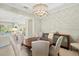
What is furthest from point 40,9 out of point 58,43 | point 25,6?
point 58,43

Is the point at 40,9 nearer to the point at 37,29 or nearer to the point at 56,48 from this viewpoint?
the point at 37,29

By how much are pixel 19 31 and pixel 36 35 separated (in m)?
0.32

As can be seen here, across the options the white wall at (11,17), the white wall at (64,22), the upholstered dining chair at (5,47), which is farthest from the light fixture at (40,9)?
the upholstered dining chair at (5,47)

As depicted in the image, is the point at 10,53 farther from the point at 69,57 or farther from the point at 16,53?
the point at 69,57

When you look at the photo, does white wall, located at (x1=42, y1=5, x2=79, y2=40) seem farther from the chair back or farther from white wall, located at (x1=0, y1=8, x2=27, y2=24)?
white wall, located at (x1=0, y1=8, x2=27, y2=24)

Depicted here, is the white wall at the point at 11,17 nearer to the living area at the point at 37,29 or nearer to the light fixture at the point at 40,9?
the living area at the point at 37,29

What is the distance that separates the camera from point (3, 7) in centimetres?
212

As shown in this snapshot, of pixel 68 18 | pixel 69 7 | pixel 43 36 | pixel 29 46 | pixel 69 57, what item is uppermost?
pixel 69 7

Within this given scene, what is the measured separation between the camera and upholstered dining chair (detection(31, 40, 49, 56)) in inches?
84.1

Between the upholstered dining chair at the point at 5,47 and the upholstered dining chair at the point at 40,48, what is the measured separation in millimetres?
405

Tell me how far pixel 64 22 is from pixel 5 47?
117 centimetres

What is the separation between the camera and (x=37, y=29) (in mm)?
2135

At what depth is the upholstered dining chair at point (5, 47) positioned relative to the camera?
2.11 m

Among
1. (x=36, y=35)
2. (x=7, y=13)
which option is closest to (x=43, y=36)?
(x=36, y=35)
